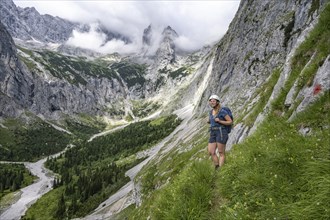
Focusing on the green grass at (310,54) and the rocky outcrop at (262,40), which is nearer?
the green grass at (310,54)

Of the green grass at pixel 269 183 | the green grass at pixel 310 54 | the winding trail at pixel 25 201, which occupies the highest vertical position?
the green grass at pixel 310 54

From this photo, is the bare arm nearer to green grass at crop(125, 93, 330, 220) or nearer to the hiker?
the hiker

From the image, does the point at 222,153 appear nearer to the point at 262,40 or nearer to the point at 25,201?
the point at 262,40

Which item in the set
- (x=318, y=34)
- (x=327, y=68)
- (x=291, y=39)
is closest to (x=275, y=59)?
(x=291, y=39)

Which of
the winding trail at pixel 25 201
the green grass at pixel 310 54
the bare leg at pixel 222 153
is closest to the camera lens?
the bare leg at pixel 222 153

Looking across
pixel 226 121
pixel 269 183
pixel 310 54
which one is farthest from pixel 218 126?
pixel 310 54

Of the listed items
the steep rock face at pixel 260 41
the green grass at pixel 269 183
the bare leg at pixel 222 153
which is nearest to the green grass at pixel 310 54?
the green grass at pixel 269 183

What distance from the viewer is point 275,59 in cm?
6825

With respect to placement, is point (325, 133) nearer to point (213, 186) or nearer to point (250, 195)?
point (250, 195)

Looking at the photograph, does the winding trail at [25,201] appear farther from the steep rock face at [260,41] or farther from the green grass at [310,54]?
the green grass at [310,54]

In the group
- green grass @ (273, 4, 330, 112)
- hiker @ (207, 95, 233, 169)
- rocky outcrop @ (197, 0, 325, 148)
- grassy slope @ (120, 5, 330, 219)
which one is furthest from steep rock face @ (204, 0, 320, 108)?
grassy slope @ (120, 5, 330, 219)

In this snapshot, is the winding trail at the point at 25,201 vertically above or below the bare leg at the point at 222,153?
below

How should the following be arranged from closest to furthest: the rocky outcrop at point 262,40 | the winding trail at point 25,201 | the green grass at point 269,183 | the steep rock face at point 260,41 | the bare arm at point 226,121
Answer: the green grass at point 269,183 → the bare arm at point 226,121 → the rocky outcrop at point 262,40 → the steep rock face at point 260,41 → the winding trail at point 25,201

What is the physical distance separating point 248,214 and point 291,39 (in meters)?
64.9
